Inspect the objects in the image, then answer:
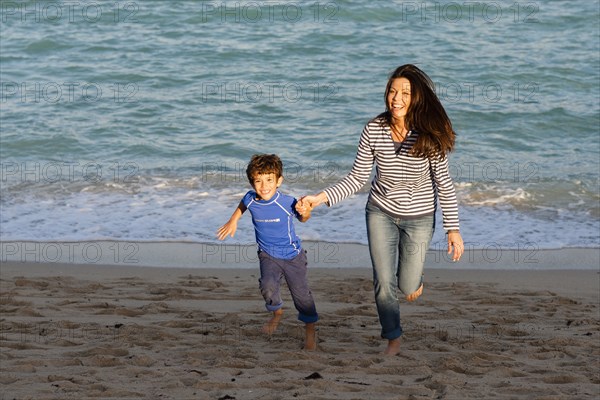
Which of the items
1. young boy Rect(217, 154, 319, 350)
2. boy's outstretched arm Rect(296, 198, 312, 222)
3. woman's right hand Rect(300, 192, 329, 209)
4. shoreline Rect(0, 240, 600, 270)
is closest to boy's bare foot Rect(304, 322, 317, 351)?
young boy Rect(217, 154, 319, 350)

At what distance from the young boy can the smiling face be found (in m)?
→ 0.75

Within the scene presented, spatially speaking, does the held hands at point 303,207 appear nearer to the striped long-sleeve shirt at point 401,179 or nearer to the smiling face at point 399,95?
the striped long-sleeve shirt at point 401,179

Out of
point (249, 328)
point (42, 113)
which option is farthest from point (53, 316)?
point (42, 113)

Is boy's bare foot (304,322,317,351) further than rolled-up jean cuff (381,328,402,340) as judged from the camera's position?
Yes

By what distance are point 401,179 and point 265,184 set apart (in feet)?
2.56

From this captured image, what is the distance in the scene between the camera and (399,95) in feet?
16.9

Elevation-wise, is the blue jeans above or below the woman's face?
below

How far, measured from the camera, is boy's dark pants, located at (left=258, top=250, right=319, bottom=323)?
5.62m


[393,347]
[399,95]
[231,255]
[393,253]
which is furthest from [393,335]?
[231,255]

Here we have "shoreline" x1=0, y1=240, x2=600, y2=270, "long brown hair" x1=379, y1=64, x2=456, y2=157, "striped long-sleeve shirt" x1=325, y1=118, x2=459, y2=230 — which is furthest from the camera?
"shoreline" x1=0, y1=240, x2=600, y2=270

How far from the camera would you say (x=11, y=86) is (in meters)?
16.5

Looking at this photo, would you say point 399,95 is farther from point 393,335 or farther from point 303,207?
point 393,335

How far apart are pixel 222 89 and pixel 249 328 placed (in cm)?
1062

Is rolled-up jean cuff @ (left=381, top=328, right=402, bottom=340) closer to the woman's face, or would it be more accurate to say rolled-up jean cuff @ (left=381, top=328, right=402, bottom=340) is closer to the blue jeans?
the blue jeans
